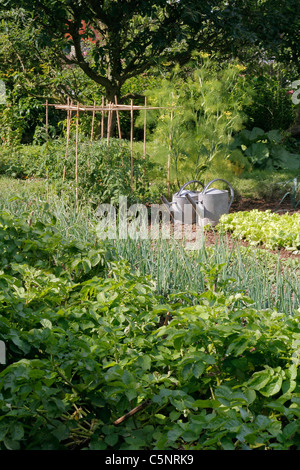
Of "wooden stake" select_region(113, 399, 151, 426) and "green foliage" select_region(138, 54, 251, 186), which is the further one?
"green foliage" select_region(138, 54, 251, 186)

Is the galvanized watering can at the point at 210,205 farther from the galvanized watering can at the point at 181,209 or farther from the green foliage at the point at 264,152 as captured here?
the green foliage at the point at 264,152

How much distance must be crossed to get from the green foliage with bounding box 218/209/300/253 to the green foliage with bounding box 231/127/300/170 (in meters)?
3.79

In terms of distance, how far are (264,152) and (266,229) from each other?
4440 mm

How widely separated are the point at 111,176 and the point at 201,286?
112 inches

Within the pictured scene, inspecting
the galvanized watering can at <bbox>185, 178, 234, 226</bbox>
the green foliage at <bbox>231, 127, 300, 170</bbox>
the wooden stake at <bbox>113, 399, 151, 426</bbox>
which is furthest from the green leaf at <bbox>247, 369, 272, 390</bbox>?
the green foliage at <bbox>231, 127, 300, 170</bbox>

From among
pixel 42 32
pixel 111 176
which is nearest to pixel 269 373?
pixel 111 176

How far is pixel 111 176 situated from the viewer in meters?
5.74

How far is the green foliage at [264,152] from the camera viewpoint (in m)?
9.02

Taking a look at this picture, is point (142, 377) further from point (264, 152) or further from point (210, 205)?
point (264, 152)

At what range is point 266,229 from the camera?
4816 millimetres

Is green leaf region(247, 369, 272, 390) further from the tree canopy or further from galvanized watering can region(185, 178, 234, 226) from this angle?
the tree canopy

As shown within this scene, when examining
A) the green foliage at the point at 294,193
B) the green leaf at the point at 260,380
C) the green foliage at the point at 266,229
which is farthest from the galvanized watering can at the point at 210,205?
the green leaf at the point at 260,380

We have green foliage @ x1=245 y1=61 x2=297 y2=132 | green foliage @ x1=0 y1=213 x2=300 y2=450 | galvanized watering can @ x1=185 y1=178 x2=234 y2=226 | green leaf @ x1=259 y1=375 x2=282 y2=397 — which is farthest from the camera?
green foliage @ x1=245 y1=61 x2=297 y2=132

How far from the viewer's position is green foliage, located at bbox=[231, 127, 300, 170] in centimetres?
902
